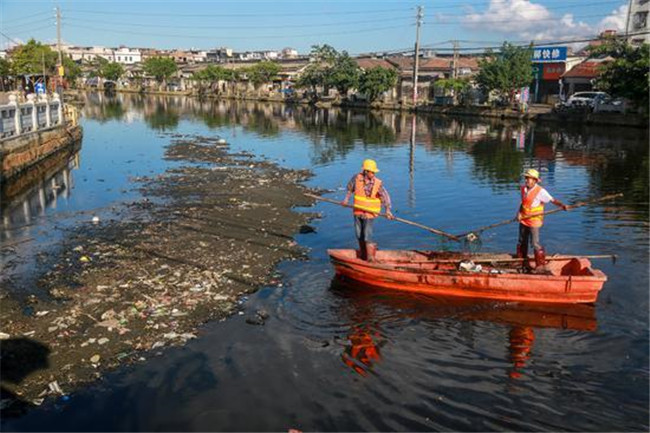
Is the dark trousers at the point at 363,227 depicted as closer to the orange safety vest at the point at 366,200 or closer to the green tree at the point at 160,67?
the orange safety vest at the point at 366,200

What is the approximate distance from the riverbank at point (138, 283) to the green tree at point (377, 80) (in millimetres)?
59637

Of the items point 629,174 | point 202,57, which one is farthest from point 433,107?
point 202,57

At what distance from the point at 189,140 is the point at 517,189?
24592 mm

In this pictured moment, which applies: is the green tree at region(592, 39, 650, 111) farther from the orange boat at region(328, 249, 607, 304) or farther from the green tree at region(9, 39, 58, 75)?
the green tree at region(9, 39, 58, 75)

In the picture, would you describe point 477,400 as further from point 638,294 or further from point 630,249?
point 630,249

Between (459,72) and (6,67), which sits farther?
(459,72)

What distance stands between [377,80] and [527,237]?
224 feet

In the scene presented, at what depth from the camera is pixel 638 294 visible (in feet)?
36.9

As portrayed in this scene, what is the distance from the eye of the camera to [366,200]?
1158 centimetres

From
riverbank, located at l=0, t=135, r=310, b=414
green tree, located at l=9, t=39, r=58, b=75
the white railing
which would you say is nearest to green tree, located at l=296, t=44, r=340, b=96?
green tree, located at l=9, t=39, r=58, b=75

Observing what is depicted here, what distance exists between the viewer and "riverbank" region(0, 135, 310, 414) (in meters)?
8.10

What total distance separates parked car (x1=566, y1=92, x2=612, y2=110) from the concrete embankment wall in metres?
46.5

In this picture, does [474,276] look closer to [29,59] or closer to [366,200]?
[366,200]

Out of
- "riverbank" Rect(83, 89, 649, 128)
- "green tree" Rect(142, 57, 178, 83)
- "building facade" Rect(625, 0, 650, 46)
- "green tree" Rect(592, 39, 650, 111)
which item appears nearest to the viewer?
"green tree" Rect(592, 39, 650, 111)
